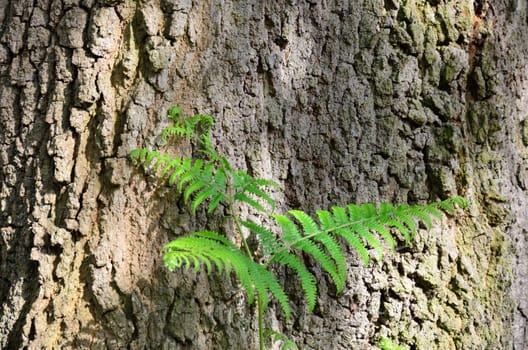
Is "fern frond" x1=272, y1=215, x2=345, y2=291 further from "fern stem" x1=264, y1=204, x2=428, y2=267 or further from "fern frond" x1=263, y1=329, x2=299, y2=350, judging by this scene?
"fern frond" x1=263, y1=329, x2=299, y2=350

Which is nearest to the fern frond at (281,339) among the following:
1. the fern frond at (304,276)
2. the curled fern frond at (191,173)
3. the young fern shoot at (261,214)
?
the young fern shoot at (261,214)

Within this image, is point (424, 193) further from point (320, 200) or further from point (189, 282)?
point (189, 282)

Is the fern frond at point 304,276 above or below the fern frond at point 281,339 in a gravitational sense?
above

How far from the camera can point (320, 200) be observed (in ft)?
7.82

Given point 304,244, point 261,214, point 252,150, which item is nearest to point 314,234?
point 304,244

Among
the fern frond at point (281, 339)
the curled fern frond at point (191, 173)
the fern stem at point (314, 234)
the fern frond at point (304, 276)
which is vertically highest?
the curled fern frond at point (191, 173)

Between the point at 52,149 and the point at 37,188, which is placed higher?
the point at 52,149

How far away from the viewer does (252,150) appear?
2.33m

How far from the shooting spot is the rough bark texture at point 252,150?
2.19 meters

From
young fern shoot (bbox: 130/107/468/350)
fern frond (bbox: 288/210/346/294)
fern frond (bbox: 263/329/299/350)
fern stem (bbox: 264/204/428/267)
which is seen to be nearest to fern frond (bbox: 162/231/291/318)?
young fern shoot (bbox: 130/107/468/350)

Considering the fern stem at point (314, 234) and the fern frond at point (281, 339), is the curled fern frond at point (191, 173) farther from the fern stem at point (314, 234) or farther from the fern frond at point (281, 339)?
the fern frond at point (281, 339)

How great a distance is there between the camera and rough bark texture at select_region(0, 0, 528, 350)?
2.19m

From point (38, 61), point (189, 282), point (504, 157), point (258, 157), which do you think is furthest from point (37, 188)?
point (504, 157)

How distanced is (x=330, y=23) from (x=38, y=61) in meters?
1.27
